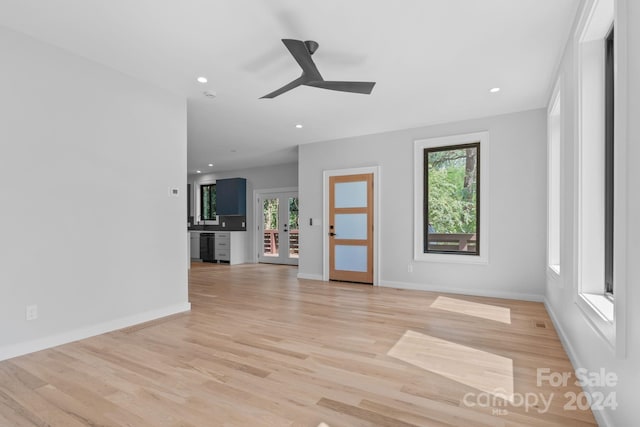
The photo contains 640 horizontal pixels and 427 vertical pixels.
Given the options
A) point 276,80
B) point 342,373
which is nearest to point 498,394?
point 342,373

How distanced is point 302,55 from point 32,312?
10.0 ft

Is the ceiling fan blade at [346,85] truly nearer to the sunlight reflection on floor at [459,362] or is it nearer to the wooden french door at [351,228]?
the sunlight reflection on floor at [459,362]

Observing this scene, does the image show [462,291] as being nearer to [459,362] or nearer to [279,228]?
[459,362]

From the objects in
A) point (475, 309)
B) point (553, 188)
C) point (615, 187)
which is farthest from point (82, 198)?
point (553, 188)

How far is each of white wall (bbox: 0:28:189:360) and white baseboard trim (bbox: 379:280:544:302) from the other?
10.7 feet

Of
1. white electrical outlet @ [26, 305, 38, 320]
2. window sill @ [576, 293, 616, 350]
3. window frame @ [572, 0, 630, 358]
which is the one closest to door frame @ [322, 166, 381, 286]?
window frame @ [572, 0, 630, 358]

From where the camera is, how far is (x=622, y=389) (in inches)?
56.7

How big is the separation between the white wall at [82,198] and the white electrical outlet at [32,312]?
4 cm

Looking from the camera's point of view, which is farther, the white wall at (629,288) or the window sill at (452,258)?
the window sill at (452,258)

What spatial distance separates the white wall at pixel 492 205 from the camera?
14.6 feet

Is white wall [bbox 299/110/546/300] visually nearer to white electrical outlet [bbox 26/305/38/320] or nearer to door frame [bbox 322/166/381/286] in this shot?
door frame [bbox 322/166/381/286]

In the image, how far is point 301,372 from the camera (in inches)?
92.0

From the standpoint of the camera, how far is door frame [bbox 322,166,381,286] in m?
5.59

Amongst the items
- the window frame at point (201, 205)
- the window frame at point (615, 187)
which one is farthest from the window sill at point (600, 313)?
the window frame at point (201, 205)
